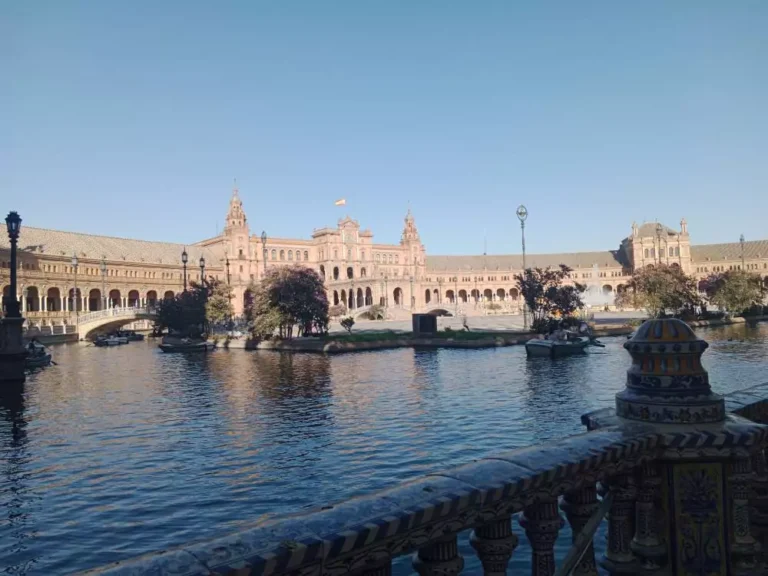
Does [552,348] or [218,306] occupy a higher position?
[218,306]

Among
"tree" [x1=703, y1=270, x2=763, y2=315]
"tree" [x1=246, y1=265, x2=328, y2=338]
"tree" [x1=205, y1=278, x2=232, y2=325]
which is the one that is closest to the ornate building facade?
"tree" [x1=205, y1=278, x2=232, y2=325]

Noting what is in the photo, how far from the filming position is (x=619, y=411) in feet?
15.8

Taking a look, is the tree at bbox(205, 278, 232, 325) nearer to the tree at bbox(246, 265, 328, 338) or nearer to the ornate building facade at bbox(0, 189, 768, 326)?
the tree at bbox(246, 265, 328, 338)

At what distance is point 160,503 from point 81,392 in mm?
18314

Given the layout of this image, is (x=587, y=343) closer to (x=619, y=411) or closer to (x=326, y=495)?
(x=326, y=495)

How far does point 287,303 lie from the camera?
5284 cm

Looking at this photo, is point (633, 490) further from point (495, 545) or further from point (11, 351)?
point (11, 351)

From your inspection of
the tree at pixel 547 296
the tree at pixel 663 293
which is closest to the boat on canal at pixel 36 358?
the tree at pixel 547 296

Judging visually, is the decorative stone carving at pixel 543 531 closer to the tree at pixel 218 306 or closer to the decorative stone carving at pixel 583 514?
the decorative stone carving at pixel 583 514

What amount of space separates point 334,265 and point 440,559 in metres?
137

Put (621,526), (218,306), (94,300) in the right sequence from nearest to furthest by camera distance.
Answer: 1. (621,526)
2. (218,306)
3. (94,300)

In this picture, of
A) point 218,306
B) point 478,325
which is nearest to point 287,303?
point 218,306

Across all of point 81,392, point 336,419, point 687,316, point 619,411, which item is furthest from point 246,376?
point 687,316

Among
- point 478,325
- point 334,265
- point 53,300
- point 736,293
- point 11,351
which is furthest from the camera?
point 334,265
